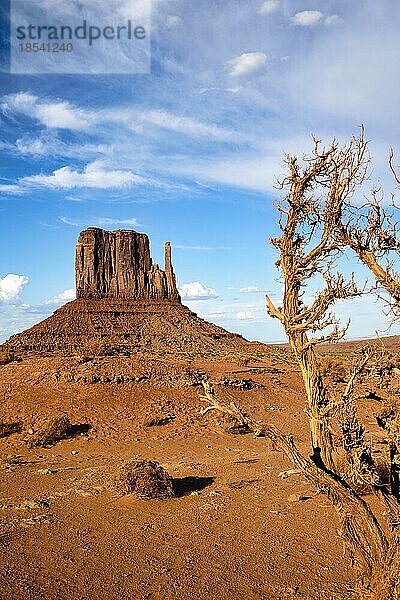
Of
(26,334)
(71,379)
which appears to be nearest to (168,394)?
(71,379)

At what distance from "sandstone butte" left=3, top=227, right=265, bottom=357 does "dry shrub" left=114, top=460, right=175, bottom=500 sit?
89.9 ft

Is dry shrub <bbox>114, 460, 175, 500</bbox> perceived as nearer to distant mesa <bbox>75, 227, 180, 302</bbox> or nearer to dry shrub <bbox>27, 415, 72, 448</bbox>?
dry shrub <bbox>27, 415, 72, 448</bbox>

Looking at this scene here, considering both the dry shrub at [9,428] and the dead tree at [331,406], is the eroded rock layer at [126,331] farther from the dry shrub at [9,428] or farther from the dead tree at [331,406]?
the dead tree at [331,406]

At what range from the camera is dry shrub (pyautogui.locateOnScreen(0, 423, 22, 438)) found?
20.1 metres

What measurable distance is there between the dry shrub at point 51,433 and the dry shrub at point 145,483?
8173mm

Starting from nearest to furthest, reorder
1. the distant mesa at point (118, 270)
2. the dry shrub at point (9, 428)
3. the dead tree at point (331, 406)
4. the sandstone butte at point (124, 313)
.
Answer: the dead tree at point (331, 406)
the dry shrub at point (9, 428)
the sandstone butte at point (124, 313)
the distant mesa at point (118, 270)

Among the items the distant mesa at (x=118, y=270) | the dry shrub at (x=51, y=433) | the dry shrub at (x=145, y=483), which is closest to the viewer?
the dry shrub at (x=145, y=483)

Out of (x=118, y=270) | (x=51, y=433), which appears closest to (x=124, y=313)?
(x=118, y=270)

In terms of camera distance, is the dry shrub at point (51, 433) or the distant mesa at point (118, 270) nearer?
the dry shrub at point (51, 433)

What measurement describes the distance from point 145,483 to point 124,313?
62.7m

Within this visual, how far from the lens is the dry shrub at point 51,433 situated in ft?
61.3

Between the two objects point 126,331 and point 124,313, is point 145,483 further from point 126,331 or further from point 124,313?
point 124,313

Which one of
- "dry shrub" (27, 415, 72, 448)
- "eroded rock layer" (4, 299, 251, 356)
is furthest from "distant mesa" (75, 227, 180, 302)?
"dry shrub" (27, 415, 72, 448)

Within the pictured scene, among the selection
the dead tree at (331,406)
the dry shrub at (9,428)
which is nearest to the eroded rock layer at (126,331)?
the dry shrub at (9,428)
